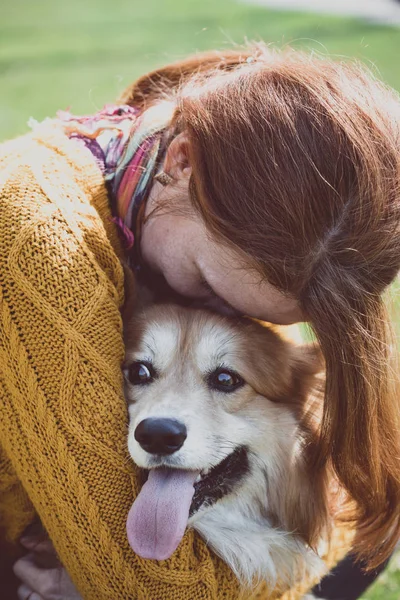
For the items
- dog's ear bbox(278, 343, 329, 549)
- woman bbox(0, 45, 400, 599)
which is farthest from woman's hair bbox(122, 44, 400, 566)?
dog's ear bbox(278, 343, 329, 549)

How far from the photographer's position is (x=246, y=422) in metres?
2.29

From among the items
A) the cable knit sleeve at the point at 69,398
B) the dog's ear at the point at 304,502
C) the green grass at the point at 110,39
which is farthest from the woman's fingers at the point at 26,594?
the green grass at the point at 110,39

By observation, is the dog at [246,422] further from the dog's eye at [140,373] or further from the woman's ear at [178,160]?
the woman's ear at [178,160]

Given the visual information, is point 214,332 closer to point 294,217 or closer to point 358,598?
point 294,217

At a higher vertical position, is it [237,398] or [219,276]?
[219,276]

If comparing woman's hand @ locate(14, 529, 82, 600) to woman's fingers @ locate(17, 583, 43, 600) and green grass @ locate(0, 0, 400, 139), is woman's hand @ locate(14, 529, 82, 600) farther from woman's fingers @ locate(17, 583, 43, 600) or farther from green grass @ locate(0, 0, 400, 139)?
green grass @ locate(0, 0, 400, 139)

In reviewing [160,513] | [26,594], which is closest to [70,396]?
[160,513]

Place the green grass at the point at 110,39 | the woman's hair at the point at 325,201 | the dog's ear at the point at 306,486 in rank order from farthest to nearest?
the green grass at the point at 110,39 < the dog's ear at the point at 306,486 < the woman's hair at the point at 325,201

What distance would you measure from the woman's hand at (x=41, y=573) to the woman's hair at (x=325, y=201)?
0.91m

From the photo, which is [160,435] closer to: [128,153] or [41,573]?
[41,573]

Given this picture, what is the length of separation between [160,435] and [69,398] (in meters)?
0.28

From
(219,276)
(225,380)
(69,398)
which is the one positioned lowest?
(225,380)

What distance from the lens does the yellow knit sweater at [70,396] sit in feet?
6.20

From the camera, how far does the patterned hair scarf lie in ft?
7.44
